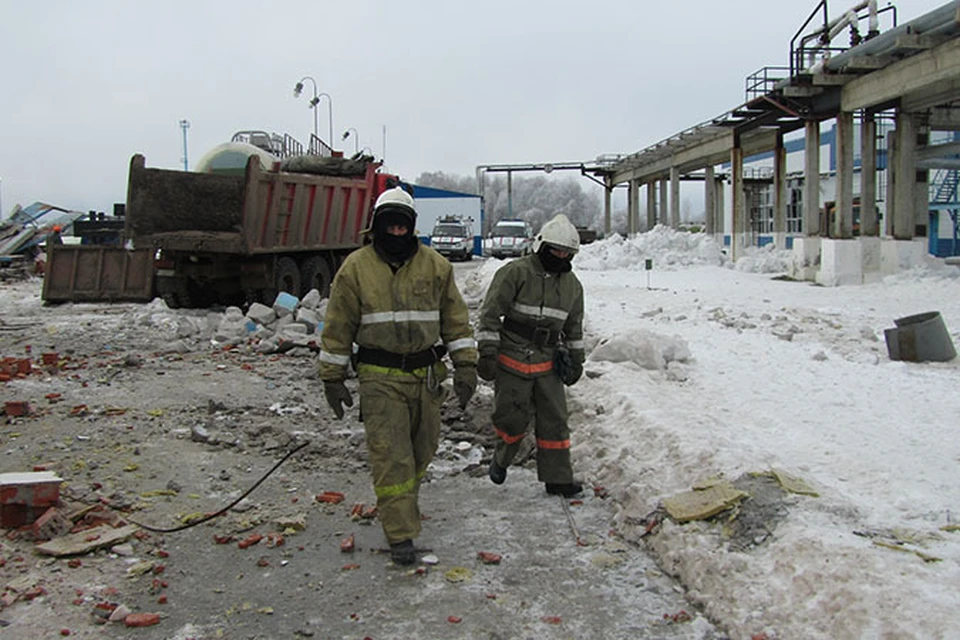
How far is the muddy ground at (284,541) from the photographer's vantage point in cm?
383

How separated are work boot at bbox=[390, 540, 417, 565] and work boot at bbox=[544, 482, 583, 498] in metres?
1.34

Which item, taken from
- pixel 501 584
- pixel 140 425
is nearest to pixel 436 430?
pixel 501 584

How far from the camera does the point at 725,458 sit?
5.18 metres

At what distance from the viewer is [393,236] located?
4.64 metres

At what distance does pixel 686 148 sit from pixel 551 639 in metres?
35.5

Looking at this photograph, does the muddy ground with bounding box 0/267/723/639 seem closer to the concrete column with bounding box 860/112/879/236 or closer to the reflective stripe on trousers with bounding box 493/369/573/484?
the reflective stripe on trousers with bounding box 493/369/573/484

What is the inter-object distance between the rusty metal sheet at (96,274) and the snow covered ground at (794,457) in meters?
8.52

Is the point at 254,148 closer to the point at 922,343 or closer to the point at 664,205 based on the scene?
the point at 922,343

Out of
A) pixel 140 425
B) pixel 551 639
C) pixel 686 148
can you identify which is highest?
pixel 686 148

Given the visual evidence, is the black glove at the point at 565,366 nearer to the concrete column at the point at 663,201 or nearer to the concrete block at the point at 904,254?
the concrete block at the point at 904,254

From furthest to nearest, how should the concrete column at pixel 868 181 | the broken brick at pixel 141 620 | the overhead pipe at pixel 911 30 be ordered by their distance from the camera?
the concrete column at pixel 868 181, the overhead pipe at pixel 911 30, the broken brick at pixel 141 620

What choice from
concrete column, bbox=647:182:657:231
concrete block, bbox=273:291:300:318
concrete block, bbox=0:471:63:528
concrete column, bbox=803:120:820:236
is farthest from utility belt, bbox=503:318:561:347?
concrete column, bbox=647:182:657:231

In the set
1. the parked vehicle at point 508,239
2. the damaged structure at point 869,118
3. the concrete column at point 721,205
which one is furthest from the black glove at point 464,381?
the concrete column at point 721,205

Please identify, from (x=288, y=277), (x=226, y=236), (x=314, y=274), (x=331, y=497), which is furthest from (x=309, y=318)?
(x=331, y=497)
